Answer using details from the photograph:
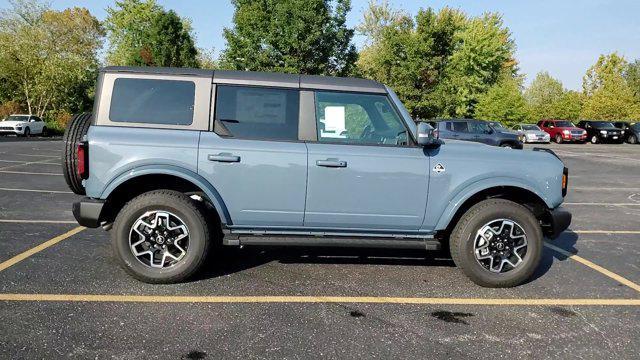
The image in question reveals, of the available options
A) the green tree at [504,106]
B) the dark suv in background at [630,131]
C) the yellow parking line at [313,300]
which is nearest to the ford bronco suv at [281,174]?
the yellow parking line at [313,300]

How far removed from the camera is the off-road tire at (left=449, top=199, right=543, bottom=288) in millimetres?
4129

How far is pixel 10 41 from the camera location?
123 feet

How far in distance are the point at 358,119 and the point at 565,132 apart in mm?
34786

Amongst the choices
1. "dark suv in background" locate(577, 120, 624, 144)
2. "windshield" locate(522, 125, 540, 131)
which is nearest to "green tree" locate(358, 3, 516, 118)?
"windshield" locate(522, 125, 540, 131)

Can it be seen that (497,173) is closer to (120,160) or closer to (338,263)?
(338,263)

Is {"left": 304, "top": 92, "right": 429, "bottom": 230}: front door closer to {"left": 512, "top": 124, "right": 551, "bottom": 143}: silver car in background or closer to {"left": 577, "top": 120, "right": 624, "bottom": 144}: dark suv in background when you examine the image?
{"left": 512, "top": 124, "right": 551, "bottom": 143}: silver car in background

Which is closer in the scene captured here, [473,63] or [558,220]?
[558,220]

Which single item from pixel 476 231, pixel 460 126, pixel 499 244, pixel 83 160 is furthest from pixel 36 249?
pixel 460 126

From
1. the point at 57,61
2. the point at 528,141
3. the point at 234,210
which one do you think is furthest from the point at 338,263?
the point at 57,61

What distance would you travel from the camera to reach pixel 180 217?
13.0 feet

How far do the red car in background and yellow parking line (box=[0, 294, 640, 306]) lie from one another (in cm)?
3397

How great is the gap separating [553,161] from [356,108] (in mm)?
1924

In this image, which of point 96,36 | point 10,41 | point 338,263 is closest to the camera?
point 338,263

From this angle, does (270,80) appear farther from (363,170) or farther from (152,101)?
(363,170)
